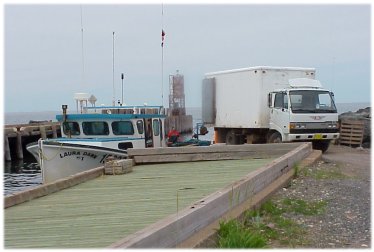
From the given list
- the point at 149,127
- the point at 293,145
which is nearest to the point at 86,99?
the point at 149,127

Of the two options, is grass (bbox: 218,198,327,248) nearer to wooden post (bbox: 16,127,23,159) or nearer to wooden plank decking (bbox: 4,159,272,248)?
wooden plank decking (bbox: 4,159,272,248)

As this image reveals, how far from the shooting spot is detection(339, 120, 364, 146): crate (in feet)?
76.2

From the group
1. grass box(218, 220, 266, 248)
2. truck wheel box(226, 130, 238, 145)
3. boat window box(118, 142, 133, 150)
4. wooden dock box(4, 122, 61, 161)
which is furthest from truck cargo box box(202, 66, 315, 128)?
wooden dock box(4, 122, 61, 161)

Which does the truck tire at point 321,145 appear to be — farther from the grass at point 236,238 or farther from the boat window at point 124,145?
the grass at point 236,238

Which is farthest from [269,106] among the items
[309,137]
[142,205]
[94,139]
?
[142,205]

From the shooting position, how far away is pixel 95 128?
16.9 m

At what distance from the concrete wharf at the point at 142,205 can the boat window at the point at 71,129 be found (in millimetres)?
5243

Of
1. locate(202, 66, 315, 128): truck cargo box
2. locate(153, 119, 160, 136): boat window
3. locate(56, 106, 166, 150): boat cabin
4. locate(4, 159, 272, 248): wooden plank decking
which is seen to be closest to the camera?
locate(4, 159, 272, 248): wooden plank decking

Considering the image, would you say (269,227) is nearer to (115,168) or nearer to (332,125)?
(115,168)

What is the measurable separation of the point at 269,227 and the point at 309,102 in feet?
39.4

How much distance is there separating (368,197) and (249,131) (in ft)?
40.3

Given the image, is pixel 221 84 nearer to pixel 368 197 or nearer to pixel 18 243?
pixel 368 197

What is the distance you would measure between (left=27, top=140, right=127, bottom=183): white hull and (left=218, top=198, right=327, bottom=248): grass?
803 centimetres

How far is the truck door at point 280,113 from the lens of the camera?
17.8 meters
